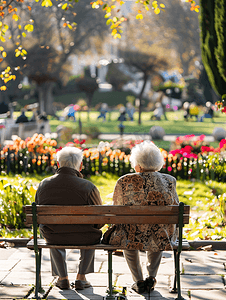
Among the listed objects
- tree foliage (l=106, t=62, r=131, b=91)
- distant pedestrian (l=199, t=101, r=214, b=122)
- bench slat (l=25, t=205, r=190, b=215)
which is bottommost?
bench slat (l=25, t=205, r=190, b=215)

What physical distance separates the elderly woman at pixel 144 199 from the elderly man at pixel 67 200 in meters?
0.22

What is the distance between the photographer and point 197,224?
5.89 metres

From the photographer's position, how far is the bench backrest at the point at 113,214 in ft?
11.0

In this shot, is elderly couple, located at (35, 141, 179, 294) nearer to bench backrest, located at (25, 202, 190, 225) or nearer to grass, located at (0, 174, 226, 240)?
bench backrest, located at (25, 202, 190, 225)

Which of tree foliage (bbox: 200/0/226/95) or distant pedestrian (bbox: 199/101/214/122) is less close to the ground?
tree foliage (bbox: 200/0/226/95)

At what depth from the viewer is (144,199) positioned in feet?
11.5

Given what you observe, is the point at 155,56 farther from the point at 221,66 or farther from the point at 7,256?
the point at 7,256

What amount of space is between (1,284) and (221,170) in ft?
19.6

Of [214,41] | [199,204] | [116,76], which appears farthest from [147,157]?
[116,76]

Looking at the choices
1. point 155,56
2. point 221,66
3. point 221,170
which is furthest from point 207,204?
point 155,56

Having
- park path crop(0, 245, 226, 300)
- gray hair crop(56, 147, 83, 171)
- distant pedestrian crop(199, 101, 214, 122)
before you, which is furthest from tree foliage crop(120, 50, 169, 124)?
gray hair crop(56, 147, 83, 171)

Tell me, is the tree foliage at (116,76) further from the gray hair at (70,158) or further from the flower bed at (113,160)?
the gray hair at (70,158)

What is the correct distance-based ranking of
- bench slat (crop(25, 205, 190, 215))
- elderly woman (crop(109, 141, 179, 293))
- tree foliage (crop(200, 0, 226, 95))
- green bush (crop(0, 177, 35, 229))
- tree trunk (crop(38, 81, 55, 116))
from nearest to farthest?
1. bench slat (crop(25, 205, 190, 215))
2. elderly woman (crop(109, 141, 179, 293))
3. green bush (crop(0, 177, 35, 229))
4. tree foliage (crop(200, 0, 226, 95))
5. tree trunk (crop(38, 81, 55, 116))

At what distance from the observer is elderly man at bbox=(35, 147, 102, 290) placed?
3527mm
